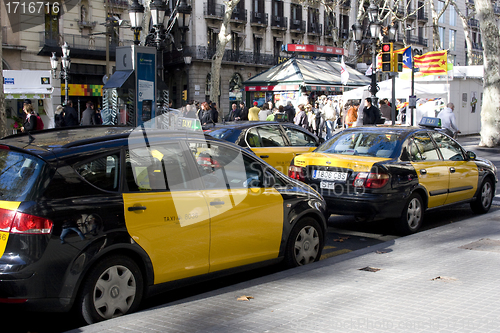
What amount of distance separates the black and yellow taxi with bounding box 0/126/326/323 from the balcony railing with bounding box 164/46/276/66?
4057cm

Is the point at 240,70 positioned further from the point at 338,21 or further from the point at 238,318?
the point at 238,318

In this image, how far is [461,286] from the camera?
4680mm

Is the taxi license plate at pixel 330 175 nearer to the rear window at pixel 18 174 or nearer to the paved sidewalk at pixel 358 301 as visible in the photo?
the paved sidewalk at pixel 358 301

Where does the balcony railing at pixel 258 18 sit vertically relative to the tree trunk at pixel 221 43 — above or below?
above

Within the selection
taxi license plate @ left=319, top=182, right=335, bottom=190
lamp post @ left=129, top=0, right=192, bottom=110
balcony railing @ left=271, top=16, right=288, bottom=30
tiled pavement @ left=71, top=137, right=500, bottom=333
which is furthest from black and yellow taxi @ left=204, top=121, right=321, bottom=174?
balcony railing @ left=271, top=16, right=288, bottom=30

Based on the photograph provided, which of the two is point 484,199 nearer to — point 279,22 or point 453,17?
point 279,22

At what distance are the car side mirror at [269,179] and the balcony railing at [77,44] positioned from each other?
109 feet

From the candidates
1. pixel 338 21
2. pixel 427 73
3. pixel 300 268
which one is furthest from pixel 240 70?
pixel 300 268

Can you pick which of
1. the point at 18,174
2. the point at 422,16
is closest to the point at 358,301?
the point at 18,174

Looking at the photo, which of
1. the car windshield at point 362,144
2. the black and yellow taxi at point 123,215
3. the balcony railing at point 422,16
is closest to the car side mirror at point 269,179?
the black and yellow taxi at point 123,215

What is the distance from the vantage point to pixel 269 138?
1024cm

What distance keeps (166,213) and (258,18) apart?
155 ft

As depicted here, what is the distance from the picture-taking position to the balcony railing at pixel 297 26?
172 feet

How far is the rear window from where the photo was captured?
150 inches
